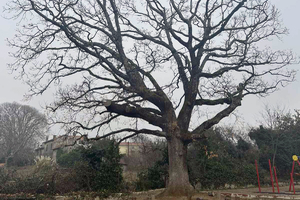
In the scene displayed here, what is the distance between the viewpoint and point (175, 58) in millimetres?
12156

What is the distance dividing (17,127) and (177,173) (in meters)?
39.7

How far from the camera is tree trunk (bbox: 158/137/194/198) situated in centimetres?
947

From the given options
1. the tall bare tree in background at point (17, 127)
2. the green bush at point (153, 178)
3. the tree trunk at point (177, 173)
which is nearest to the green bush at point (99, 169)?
the green bush at point (153, 178)

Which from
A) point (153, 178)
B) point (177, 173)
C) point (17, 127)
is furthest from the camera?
point (17, 127)

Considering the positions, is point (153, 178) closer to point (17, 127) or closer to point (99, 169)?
point (99, 169)

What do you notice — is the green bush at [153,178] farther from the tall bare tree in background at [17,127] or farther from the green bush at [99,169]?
the tall bare tree in background at [17,127]

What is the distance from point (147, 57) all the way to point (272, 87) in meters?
6.42

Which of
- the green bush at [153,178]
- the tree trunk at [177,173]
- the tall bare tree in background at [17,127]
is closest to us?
the tree trunk at [177,173]

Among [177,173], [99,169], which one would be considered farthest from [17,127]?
[177,173]

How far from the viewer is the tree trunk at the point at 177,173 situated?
9.47m

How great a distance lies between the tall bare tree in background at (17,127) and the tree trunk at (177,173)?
1383 inches

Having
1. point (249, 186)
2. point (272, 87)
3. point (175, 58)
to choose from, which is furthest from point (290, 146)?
point (175, 58)

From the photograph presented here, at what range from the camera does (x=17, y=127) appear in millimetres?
41906

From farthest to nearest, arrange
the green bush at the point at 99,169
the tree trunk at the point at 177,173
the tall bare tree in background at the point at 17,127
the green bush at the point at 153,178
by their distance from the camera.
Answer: the tall bare tree in background at the point at 17,127, the green bush at the point at 153,178, the green bush at the point at 99,169, the tree trunk at the point at 177,173
